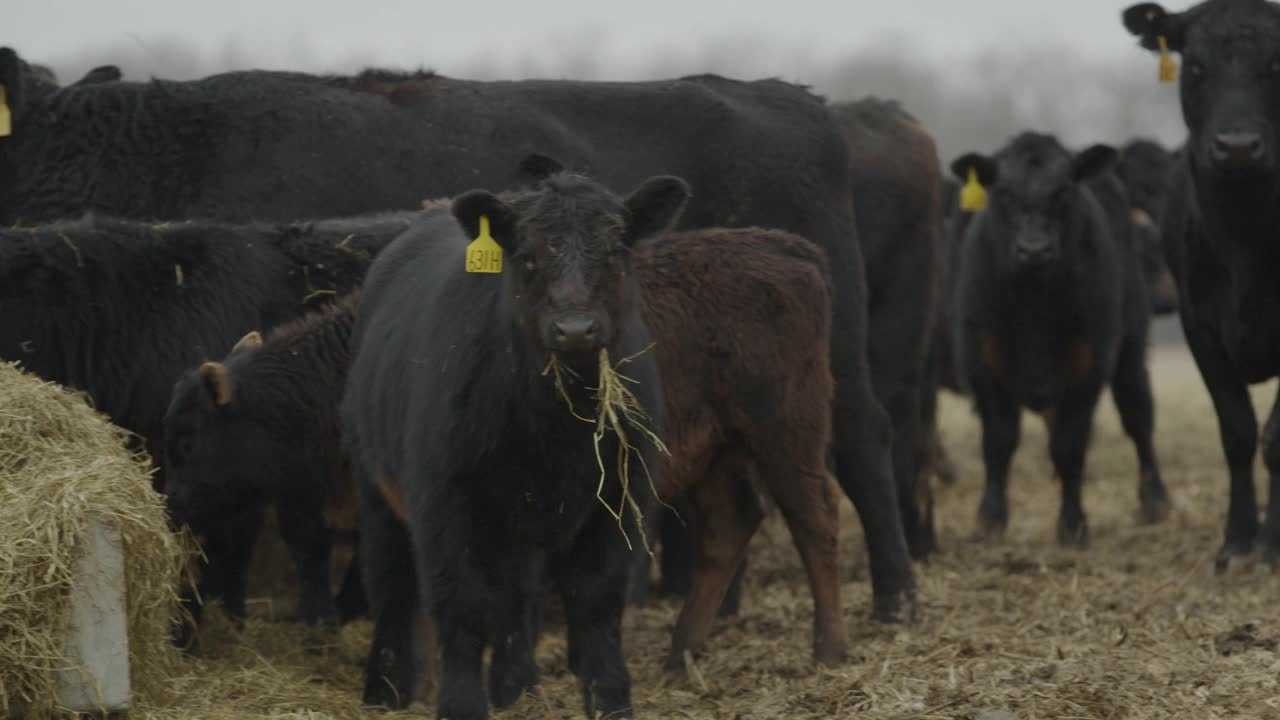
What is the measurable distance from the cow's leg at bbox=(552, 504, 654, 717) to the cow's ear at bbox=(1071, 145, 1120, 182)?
600cm

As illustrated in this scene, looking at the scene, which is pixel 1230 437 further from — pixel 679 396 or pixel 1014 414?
pixel 679 396

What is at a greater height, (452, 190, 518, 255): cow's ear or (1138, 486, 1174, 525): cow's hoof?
(452, 190, 518, 255): cow's ear

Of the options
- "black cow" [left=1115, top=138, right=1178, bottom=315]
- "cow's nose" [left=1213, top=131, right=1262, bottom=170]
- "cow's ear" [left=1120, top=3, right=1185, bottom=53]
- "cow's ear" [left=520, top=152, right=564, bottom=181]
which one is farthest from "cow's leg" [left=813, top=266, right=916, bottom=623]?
"black cow" [left=1115, top=138, right=1178, bottom=315]

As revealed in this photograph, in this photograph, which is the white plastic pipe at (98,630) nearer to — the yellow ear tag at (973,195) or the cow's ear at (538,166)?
the cow's ear at (538,166)

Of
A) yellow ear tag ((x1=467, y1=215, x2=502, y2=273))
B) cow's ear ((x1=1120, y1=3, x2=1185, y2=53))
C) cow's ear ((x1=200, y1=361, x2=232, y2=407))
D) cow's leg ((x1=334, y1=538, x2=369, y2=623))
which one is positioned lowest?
cow's leg ((x1=334, y1=538, x2=369, y2=623))

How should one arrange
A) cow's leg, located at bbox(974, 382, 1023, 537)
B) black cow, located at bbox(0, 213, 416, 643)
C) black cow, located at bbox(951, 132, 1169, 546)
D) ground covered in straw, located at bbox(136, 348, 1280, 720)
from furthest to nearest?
cow's leg, located at bbox(974, 382, 1023, 537)
black cow, located at bbox(951, 132, 1169, 546)
black cow, located at bbox(0, 213, 416, 643)
ground covered in straw, located at bbox(136, 348, 1280, 720)

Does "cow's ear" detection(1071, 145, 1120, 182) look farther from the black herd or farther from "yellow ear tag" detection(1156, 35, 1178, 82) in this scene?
"yellow ear tag" detection(1156, 35, 1178, 82)

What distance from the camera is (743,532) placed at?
22.4 ft

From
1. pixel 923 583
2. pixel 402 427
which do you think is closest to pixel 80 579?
pixel 402 427

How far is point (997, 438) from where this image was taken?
10.6 meters

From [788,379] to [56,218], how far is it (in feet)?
12.3

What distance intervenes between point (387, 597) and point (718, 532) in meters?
1.60

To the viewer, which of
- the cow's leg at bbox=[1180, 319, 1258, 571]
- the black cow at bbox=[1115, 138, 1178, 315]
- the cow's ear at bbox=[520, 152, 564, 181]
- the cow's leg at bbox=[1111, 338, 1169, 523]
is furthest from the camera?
the black cow at bbox=[1115, 138, 1178, 315]

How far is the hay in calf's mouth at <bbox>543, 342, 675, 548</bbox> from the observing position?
15.9ft
